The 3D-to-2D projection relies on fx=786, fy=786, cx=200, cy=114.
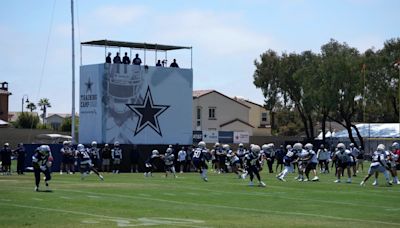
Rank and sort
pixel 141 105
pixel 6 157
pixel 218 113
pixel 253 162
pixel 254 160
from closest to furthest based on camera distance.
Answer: pixel 253 162 → pixel 254 160 → pixel 6 157 → pixel 141 105 → pixel 218 113

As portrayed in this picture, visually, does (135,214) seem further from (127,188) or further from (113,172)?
(113,172)

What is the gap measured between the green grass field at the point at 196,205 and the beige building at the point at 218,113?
205 ft

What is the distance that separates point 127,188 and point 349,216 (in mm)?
11564

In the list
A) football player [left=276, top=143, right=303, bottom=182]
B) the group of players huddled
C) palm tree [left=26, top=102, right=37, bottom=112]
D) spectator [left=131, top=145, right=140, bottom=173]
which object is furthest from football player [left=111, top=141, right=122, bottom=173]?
palm tree [left=26, top=102, right=37, bottom=112]

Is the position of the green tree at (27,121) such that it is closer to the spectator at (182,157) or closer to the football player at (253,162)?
the spectator at (182,157)

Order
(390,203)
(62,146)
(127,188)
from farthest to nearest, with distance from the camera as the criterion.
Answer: (62,146)
(127,188)
(390,203)

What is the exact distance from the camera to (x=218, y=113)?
97312mm

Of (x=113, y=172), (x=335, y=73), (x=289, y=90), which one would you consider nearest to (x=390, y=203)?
(x=113, y=172)

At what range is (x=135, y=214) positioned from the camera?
1994 cm

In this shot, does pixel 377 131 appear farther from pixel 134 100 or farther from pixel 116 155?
pixel 116 155

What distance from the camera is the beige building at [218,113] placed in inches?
3752

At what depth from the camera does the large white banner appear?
49219 mm

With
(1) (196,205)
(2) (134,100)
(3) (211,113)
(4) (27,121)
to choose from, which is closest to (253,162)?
(1) (196,205)

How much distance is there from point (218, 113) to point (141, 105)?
154 ft
